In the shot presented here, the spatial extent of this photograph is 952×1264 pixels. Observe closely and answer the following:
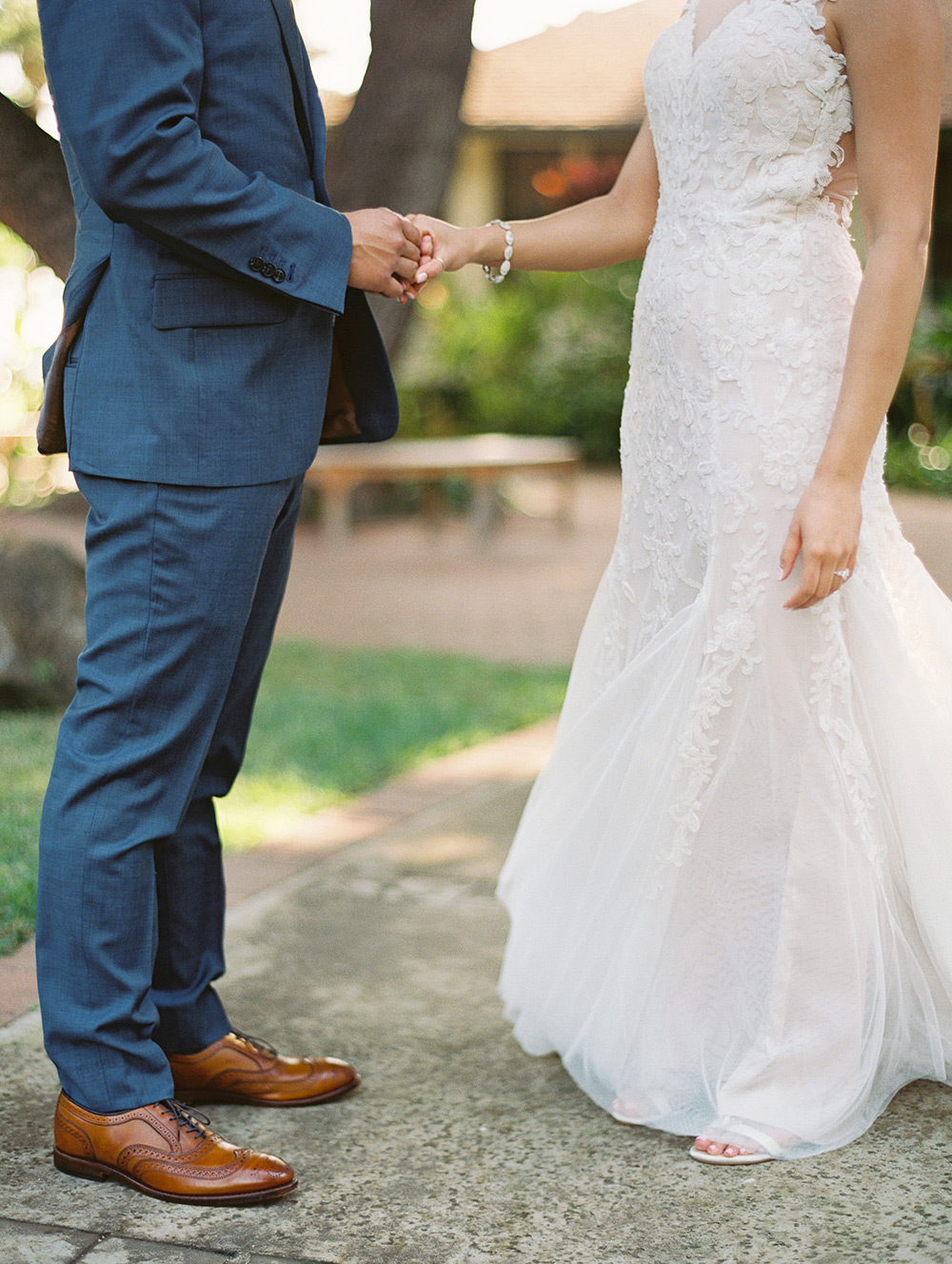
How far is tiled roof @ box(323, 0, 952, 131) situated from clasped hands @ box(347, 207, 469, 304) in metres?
16.9

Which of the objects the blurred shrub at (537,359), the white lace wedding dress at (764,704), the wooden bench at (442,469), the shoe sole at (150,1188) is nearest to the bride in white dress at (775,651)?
the white lace wedding dress at (764,704)

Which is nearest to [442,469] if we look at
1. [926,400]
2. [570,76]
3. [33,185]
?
[926,400]

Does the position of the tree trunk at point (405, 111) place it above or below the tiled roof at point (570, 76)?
below

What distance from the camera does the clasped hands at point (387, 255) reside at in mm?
2000

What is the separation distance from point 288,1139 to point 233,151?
62.1 inches

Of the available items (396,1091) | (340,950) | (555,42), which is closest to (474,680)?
(340,950)

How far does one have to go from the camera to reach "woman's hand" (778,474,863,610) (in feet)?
6.70

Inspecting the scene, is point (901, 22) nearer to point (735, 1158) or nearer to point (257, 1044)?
point (735, 1158)

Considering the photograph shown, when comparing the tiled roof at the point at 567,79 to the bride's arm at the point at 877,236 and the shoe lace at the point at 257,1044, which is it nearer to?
the bride's arm at the point at 877,236

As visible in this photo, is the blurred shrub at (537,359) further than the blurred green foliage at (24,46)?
Yes

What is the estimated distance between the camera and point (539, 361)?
16156 mm

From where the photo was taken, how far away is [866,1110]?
219 centimetres

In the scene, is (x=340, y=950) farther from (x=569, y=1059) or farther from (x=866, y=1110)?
(x=866, y=1110)

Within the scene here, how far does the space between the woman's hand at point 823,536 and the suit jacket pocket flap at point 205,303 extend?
88cm
